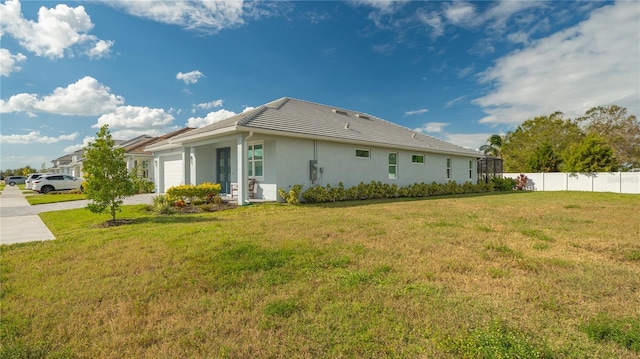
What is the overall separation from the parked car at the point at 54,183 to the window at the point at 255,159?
17723mm

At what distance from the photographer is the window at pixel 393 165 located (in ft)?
58.4

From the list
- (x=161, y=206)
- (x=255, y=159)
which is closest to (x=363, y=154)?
(x=255, y=159)

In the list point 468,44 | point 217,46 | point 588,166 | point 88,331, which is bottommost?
point 88,331

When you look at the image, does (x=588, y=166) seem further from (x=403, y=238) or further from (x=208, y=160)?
(x=208, y=160)

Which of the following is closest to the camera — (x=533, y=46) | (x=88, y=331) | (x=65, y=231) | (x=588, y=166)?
(x=88, y=331)

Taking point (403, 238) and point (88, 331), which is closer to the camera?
point (88, 331)

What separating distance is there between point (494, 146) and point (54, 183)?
53186 millimetres

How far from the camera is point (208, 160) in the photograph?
16.4 metres

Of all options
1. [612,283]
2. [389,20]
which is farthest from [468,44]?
[612,283]

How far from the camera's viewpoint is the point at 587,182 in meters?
23.5

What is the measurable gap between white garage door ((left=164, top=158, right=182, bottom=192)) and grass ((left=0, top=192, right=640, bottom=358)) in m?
13.0

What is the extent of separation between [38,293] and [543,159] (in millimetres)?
33470

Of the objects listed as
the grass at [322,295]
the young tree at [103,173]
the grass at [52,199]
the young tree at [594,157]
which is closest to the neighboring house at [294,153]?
the young tree at [103,173]

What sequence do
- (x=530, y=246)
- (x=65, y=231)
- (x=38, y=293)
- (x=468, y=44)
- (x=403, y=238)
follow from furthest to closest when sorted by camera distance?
(x=468, y=44) → (x=65, y=231) → (x=403, y=238) → (x=530, y=246) → (x=38, y=293)
